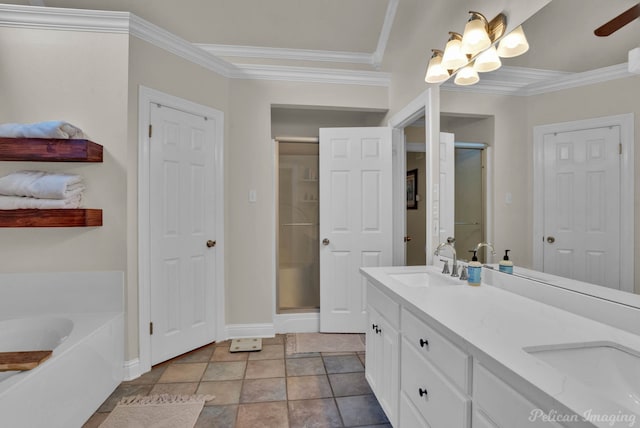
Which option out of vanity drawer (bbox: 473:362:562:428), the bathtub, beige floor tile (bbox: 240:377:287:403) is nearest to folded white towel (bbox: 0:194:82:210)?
the bathtub

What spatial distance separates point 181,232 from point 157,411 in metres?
1.23

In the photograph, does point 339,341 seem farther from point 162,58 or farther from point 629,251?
point 162,58

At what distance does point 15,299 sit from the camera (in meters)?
2.00

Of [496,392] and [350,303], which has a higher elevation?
[496,392]

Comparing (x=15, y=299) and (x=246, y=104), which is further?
(x=246, y=104)

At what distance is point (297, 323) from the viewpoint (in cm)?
305

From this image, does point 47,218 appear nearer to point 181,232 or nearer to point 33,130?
point 33,130

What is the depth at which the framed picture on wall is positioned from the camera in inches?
97.7

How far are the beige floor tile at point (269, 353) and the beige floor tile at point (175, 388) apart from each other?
0.51 meters

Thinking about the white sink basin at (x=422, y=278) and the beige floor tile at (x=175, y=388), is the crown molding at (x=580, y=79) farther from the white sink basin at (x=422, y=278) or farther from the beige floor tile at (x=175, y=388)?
the beige floor tile at (x=175, y=388)

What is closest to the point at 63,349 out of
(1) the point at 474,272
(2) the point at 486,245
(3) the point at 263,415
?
(3) the point at 263,415

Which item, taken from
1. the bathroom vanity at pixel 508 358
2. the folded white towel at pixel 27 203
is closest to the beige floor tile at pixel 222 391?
the bathroom vanity at pixel 508 358

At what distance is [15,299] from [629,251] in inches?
125

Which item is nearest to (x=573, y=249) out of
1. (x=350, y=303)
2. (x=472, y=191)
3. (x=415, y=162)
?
(x=472, y=191)
